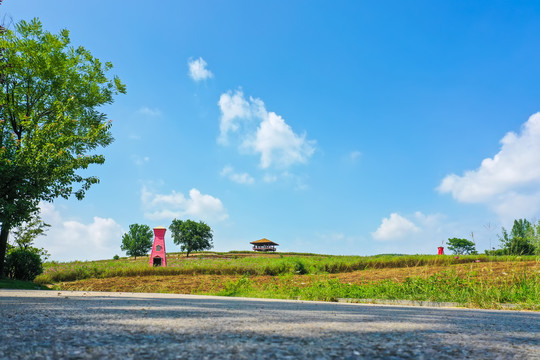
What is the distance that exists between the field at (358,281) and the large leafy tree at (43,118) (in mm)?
4128

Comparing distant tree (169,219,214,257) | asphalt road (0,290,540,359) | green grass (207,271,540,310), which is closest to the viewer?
asphalt road (0,290,540,359)

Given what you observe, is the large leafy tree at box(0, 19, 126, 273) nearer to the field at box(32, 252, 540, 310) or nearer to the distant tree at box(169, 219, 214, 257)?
the field at box(32, 252, 540, 310)

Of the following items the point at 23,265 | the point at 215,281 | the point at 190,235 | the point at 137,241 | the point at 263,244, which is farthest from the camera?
the point at 263,244

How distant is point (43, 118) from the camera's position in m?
17.7

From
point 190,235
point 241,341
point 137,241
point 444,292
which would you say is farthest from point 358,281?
point 137,241

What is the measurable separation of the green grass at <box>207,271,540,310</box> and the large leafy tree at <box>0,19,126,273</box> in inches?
290

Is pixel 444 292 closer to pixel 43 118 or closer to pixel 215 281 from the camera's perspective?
pixel 215 281

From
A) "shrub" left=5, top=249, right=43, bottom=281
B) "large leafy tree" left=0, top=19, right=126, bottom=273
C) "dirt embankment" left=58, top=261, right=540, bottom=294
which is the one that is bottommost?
"dirt embankment" left=58, top=261, right=540, bottom=294

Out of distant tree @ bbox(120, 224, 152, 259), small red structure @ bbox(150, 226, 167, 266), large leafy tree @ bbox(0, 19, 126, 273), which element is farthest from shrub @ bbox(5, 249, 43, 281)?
distant tree @ bbox(120, 224, 152, 259)

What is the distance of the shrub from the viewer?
14875mm

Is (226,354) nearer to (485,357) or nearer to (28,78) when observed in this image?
(485,357)

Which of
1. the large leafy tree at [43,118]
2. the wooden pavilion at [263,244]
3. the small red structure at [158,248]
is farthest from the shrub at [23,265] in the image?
the wooden pavilion at [263,244]

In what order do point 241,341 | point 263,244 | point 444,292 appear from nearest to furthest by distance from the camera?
point 241,341
point 444,292
point 263,244

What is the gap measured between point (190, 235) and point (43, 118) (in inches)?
1526
